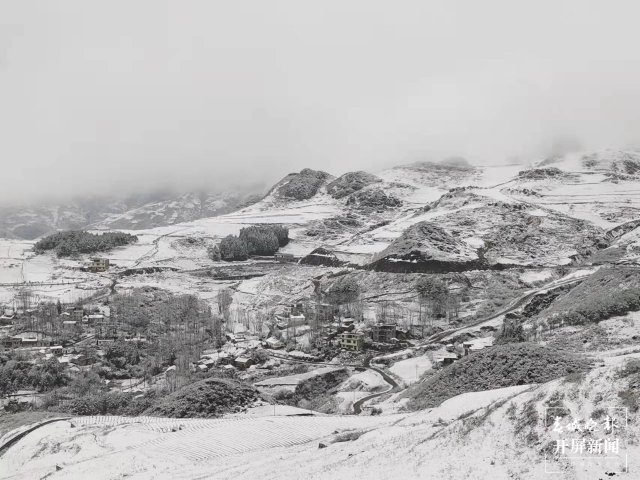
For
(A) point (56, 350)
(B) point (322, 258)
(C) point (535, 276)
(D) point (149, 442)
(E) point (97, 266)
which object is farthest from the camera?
(B) point (322, 258)

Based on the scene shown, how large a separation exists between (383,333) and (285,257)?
6750 centimetres

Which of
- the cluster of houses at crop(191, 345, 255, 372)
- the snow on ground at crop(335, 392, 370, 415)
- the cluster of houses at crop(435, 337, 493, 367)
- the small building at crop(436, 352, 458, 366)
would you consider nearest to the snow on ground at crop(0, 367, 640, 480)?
the snow on ground at crop(335, 392, 370, 415)

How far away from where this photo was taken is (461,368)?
37.7 meters

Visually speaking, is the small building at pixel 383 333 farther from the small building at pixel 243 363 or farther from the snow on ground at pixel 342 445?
the snow on ground at pixel 342 445

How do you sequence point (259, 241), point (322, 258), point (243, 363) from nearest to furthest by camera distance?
point (243, 363)
point (322, 258)
point (259, 241)

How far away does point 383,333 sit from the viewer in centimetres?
7656

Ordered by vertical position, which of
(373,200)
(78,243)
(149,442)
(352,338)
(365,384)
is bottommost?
(352,338)

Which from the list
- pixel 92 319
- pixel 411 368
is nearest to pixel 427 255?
pixel 411 368

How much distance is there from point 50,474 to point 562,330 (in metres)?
42.1

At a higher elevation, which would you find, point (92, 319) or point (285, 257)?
point (92, 319)

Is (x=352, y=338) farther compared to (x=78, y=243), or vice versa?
(x=78, y=243)

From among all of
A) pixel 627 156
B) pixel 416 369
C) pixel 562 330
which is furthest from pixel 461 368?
pixel 627 156

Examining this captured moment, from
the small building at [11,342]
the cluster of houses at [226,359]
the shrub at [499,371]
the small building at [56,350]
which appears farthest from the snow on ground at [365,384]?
the small building at [11,342]

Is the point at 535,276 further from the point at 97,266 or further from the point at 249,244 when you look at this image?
the point at 97,266
